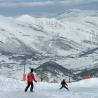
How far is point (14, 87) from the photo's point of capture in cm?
4106

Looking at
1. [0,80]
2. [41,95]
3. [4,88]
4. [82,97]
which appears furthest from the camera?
[0,80]

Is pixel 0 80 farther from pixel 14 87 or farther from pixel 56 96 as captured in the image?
pixel 56 96

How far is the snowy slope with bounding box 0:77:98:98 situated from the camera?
33.1 m

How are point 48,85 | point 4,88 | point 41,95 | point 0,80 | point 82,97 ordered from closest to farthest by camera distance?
1. point 82,97
2. point 41,95
3. point 4,88
4. point 0,80
5. point 48,85

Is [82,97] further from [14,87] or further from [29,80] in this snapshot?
[14,87]

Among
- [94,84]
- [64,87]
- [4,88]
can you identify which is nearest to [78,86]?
[94,84]

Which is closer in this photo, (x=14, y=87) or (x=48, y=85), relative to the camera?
A: (x=14, y=87)

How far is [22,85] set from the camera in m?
42.5

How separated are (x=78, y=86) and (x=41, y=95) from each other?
567 inches

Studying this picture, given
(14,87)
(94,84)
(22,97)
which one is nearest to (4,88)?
(14,87)

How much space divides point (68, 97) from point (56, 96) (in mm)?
1305

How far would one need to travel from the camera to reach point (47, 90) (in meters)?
40.5

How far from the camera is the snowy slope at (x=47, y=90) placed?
1303 inches

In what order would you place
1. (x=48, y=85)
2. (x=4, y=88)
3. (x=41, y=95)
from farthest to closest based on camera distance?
(x=48, y=85) < (x=4, y=88) < (x=41, y=95)
